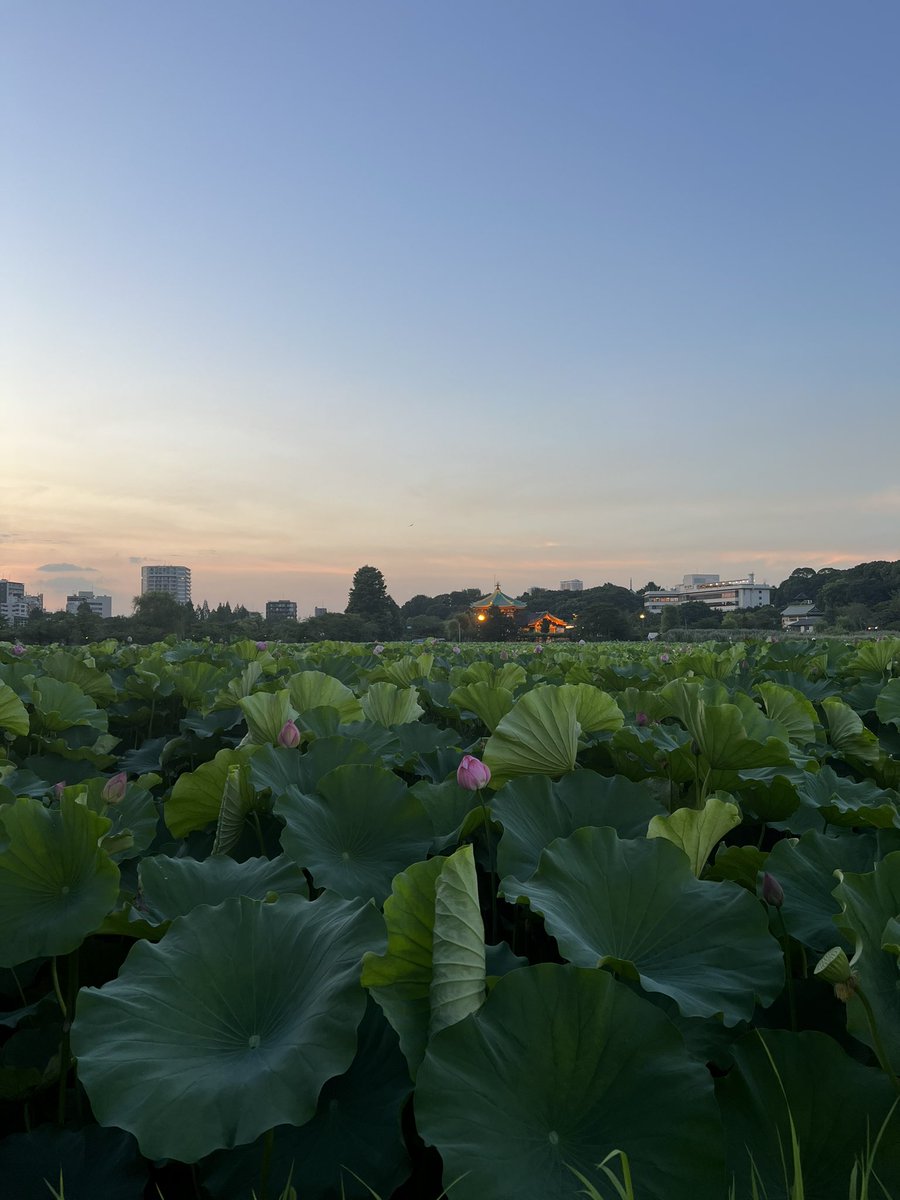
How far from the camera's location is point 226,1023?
795 mm

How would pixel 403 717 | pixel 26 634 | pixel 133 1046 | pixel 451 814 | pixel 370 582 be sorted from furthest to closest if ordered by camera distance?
pixel 370 582
pixel 26 634
pixel 403 717
pixel 451 814
pixel 133 1046

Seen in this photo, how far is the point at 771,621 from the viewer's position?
1857 inches

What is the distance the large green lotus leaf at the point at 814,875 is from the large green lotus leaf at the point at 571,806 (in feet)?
0.69

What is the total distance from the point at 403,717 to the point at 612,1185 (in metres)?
1.43

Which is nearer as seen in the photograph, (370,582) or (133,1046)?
(133,1046)

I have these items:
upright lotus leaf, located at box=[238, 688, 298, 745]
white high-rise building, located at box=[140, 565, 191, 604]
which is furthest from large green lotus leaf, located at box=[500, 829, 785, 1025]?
white high-rise building, located at box=[140, 565, 191, 604]

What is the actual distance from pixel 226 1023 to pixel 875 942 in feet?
2.34

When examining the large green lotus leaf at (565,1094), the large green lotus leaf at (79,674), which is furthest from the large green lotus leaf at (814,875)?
the large green lotus leaf at (79,674)

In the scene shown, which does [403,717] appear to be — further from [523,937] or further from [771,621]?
[771,621]

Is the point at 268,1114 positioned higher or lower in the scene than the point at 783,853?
lower

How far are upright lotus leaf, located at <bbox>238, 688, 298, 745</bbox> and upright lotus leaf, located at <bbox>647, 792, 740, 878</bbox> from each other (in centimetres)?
90

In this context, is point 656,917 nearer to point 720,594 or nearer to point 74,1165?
point 74,1165

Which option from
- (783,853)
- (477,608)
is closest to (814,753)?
(783,853)

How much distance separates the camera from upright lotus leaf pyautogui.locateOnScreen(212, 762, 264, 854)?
47.3 inches
